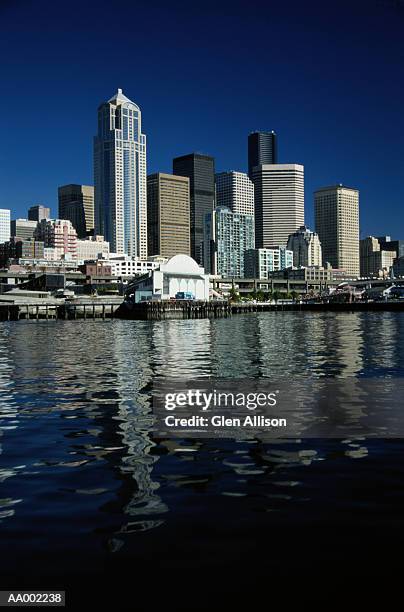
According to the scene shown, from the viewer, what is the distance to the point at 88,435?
62.2 ft

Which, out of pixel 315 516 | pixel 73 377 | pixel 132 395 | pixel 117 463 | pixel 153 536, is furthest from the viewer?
pixel 73 377

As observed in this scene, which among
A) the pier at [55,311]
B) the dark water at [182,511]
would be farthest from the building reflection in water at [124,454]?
the pier at [55,311]

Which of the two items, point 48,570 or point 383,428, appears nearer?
point 48,570

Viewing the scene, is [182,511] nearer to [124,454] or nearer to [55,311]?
[124,454]

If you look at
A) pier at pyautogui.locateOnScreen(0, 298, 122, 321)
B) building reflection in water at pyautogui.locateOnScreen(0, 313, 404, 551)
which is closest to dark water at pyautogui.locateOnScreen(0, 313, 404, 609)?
building reflection in water at pyautogui.locateOnScreen(0, 313, 404, 551)

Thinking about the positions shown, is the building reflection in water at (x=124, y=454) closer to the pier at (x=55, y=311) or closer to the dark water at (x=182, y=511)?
the dark water at (x=182, y=511)

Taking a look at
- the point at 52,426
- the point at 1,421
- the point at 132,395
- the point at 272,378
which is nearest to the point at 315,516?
the point at 52,426

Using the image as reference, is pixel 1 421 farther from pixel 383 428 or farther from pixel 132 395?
pixel 383 428

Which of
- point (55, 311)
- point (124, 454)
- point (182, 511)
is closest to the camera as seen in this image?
point (182, 511)

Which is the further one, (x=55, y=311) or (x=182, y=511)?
(x=55, y=311)

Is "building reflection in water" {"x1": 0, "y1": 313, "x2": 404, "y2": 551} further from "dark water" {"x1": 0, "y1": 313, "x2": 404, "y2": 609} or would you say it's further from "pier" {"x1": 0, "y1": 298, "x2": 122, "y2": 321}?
"pier" {"x1": 0, "y1": 298, "x2": 122, "y2": 321}

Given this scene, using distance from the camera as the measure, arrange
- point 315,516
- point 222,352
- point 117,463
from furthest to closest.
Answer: point 222,352 → point 117,463 → point 315,516

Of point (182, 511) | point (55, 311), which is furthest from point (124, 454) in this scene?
point (55, 311)

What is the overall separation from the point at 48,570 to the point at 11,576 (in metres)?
0.52
